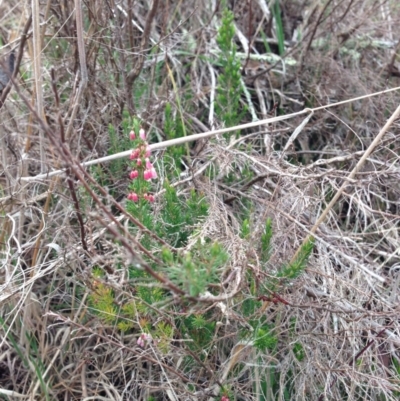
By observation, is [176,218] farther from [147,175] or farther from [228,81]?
[228,81]

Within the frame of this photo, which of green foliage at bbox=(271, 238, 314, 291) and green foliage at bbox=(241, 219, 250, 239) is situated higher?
green foliage at bbox=(241, 219, 250, 239)

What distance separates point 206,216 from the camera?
1315 mm

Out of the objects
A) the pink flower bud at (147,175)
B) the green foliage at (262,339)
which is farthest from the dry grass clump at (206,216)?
the pink flower bud at (147,175)

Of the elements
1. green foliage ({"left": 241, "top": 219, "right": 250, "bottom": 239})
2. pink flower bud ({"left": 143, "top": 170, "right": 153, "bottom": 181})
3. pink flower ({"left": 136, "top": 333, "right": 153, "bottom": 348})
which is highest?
pink flower bud ({"left": 143, "top": 170, "right": 153, "bottom": 181})

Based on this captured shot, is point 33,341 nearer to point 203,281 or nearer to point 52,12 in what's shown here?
point 203,281

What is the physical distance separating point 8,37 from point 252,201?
49.2 inches

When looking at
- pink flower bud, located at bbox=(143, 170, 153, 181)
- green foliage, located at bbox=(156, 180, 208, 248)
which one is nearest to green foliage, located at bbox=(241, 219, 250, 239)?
green foliage, located at bbox=(156, 180, 208, 248)

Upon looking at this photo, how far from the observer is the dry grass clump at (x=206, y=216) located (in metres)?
1.30

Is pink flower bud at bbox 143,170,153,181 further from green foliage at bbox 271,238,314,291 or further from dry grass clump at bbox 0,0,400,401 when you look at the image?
green foliage at bbox 271,238,314,291

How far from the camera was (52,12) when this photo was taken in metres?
1.87

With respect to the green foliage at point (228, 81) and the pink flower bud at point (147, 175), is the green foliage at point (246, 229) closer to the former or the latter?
the pink flower bud at point (147, 175)

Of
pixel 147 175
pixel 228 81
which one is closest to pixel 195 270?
pixel 147 175

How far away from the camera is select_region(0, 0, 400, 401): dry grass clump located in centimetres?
130

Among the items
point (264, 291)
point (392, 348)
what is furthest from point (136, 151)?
point (392, 348)
